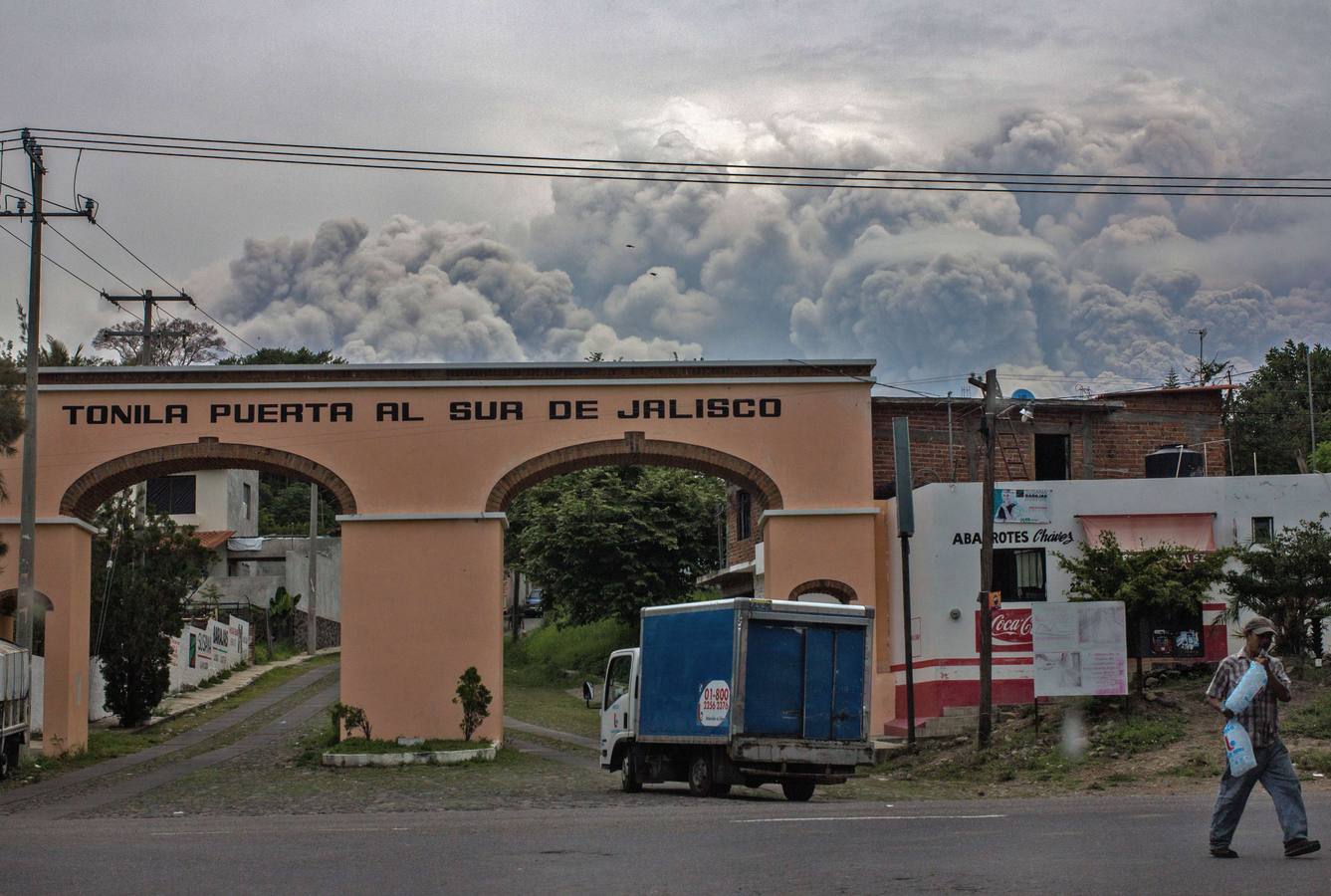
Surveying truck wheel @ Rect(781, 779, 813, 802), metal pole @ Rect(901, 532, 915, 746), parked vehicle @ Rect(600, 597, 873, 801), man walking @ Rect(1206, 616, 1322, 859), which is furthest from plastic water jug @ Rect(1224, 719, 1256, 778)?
metal pole @ Rect(901, 532, 915, 746)

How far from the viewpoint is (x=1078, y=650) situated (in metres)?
22.9

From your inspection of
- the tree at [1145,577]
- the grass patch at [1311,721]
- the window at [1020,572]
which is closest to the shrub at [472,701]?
the window at [1020,572]

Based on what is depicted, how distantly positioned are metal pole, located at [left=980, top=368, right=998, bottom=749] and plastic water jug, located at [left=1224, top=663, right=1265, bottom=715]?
1370cm

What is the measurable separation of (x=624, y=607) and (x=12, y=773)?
2520cm

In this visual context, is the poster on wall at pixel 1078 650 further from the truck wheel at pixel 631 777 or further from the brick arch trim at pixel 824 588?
the truck wheel at pixel 631 777

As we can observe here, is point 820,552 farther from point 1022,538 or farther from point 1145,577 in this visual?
point 1145,577

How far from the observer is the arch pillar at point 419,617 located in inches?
1052

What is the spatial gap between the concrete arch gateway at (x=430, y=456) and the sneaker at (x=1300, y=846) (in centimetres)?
1745

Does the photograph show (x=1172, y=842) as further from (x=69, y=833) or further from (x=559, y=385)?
(x=559, y=385)

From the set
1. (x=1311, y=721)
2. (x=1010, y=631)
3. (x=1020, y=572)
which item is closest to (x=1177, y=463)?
(x=1020, y=572)

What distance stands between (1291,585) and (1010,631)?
6.02 m

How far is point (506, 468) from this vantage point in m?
27.5

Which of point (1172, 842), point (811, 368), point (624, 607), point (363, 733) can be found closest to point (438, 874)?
point (1172, 842)

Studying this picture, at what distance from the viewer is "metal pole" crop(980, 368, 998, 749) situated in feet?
78.2
